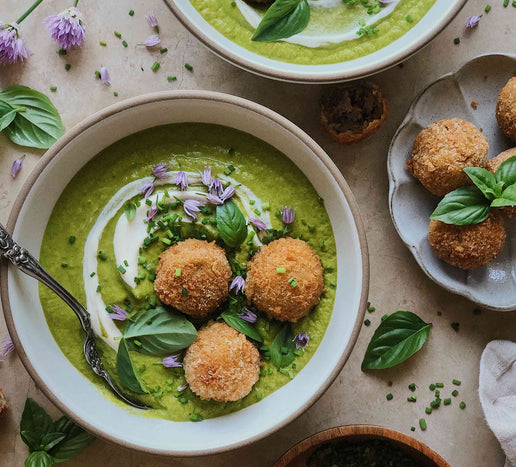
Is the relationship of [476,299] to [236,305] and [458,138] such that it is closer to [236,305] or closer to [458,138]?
[458,138]

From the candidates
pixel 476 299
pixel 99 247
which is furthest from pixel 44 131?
pixel 476 299

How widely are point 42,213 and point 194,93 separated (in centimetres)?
84

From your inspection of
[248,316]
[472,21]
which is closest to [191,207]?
[248,316]

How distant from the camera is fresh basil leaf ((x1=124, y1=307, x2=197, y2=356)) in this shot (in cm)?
274

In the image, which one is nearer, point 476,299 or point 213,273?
point 213,273

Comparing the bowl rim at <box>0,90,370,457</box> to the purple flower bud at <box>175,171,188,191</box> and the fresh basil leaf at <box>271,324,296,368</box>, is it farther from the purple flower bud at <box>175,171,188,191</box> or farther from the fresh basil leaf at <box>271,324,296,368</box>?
the purple flower bud at <box>175,171,188,191</box>

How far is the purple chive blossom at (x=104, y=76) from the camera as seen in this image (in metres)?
3.08

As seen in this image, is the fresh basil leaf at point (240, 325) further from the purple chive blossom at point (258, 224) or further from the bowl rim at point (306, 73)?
the bowl rim at point (306, 73)

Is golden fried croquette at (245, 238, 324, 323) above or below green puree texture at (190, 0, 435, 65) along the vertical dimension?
below

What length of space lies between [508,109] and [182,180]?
5.03 feet

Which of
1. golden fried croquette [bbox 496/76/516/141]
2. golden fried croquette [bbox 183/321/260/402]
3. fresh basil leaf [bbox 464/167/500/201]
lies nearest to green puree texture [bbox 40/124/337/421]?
golden fried croquette [bbox 183/321/260/402]

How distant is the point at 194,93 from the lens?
2.70 meters

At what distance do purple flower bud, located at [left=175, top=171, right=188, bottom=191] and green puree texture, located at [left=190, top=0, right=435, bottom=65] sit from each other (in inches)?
25.4

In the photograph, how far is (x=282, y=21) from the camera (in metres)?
2.77
